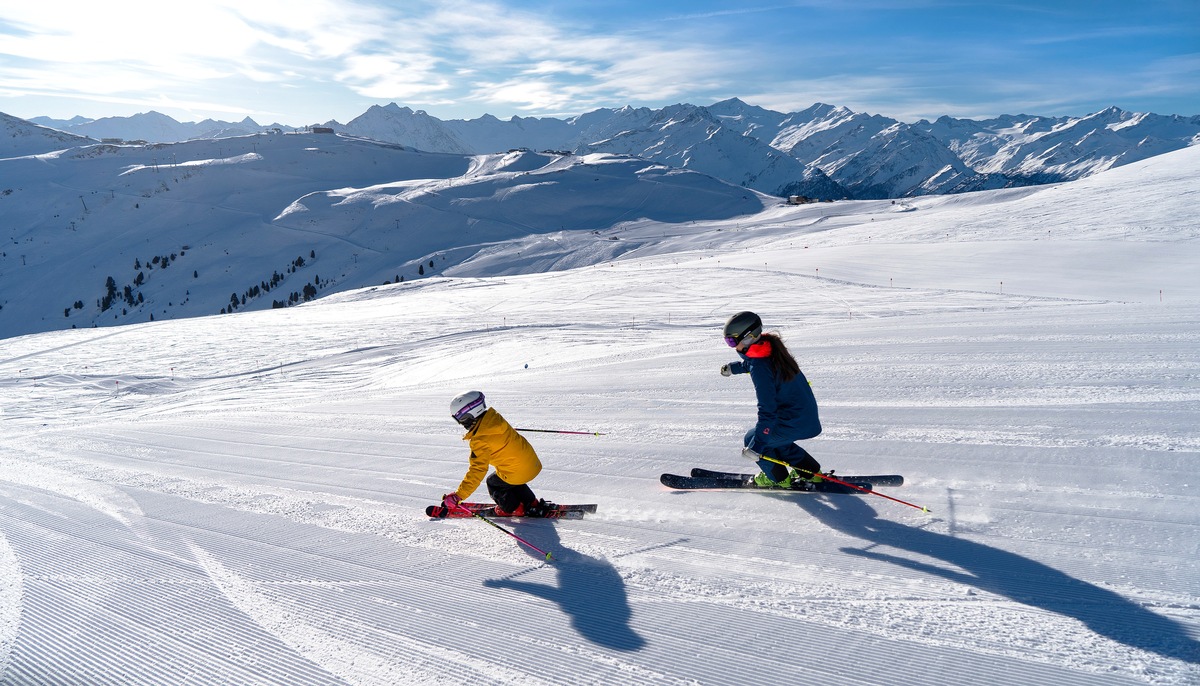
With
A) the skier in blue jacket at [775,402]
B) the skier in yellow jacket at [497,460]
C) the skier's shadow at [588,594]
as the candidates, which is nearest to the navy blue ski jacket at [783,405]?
the skier in blue jacket at [775,402]

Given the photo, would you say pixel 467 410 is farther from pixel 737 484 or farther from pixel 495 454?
pixel 737 484

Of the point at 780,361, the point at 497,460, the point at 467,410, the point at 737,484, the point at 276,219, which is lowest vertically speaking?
the point at 737,484

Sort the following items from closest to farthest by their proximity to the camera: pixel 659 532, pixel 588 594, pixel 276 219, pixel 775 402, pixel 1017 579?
pixel 1017 579
pixel 588 594
pixel 659 532
pixel 775 402
pixel 276 219

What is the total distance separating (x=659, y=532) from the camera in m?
5.20

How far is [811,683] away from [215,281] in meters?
88.6

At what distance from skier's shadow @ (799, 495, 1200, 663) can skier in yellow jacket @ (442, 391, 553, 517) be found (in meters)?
2.30

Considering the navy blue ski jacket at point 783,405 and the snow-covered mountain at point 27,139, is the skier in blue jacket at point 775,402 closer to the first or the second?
the navy blue ski jacket at point 783,405

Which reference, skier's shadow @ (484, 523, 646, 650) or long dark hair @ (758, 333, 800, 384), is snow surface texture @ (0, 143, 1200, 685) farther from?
long dark hair @ (758, 333, 800, 384)

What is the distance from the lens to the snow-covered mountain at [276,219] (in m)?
75.1

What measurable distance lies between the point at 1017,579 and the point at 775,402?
6.60 ft

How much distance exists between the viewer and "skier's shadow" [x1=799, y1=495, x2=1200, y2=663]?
3.40 m

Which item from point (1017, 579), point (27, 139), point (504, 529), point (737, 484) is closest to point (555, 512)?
point (504, 529)

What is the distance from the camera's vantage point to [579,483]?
6.54m

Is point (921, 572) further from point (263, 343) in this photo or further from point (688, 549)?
point (263, 343)
